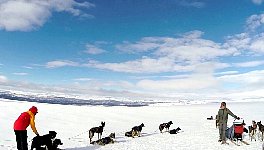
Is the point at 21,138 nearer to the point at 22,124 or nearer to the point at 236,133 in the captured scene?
the point at 22,124

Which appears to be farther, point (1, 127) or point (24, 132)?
point (1, 127)

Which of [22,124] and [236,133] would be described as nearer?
[22,124]

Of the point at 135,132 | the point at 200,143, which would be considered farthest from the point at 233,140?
the point at 135,132

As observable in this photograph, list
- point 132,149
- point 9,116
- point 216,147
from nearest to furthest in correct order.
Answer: point 132,149
point 216,147
point 9,116

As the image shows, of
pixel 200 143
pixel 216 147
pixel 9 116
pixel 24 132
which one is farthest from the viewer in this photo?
pixel 9 116

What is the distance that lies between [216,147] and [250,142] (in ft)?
9.00

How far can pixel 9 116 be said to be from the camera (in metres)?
27.0

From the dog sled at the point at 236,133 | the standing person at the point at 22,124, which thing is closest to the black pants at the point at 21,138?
the standing person at the point at 22,124

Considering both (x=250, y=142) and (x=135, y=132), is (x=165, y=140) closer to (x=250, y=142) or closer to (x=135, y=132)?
(x=135, y=132)

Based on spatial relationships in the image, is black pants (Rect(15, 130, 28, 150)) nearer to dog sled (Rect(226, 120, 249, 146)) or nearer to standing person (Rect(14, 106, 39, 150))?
→ standing person (Rect(14, 106, 39, 150))

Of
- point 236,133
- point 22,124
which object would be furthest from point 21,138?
point 236,133

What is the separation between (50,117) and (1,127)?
6.84m

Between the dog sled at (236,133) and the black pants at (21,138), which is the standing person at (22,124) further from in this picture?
the dog sled at (236,133)

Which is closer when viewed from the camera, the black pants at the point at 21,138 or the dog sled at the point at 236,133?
the black pants at the point at 21,138
